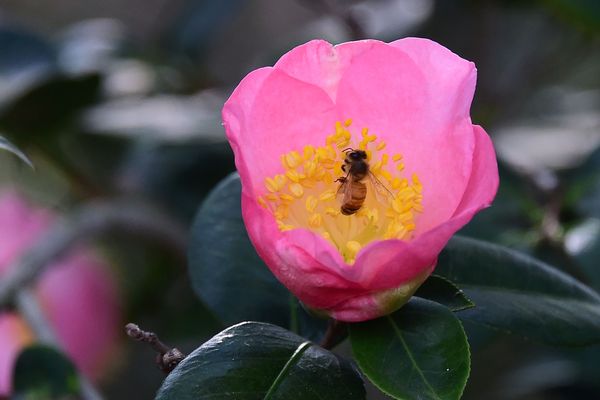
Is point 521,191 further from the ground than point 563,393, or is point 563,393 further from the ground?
point 521,191

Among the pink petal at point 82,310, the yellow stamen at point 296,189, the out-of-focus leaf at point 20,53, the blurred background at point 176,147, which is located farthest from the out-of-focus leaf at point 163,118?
the yellow stamen at point 296,189

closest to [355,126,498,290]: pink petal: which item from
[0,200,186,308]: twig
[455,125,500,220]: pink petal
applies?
[455,125,500,220]: pink petal

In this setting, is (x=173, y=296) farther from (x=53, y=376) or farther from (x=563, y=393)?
(x=53, y=376)

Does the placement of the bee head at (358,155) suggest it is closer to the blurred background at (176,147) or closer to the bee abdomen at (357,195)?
the bee abdomen at (357,195)

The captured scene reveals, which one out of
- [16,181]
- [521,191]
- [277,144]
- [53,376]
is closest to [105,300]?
[16,181]

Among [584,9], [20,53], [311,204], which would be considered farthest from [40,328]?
[584,9]

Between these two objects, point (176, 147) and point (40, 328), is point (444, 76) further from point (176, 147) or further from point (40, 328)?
point (176, 147)
